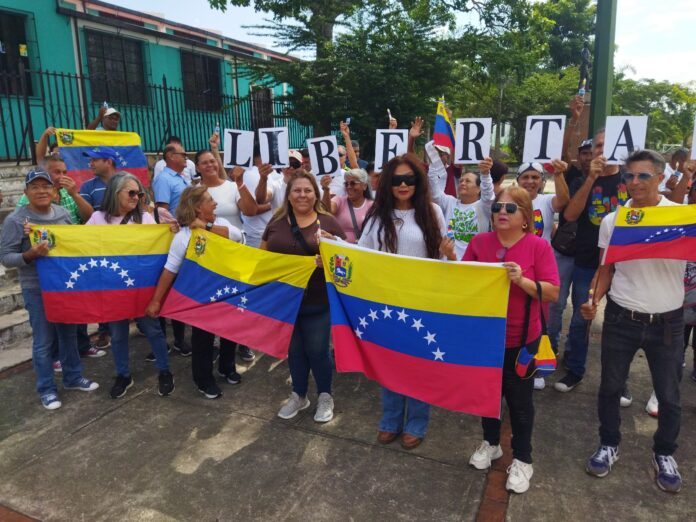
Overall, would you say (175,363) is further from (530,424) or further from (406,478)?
(530,424)

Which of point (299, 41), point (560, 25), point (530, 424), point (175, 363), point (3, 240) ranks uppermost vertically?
point (560, 25)

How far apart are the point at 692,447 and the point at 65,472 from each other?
14.2ft

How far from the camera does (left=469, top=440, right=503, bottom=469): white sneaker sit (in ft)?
11.1

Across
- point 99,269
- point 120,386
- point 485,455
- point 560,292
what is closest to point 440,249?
point 485,455

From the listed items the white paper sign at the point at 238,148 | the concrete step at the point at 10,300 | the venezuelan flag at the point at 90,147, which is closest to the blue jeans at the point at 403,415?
the white paper sign at the point at 238,148

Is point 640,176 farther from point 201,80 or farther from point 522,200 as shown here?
point 201,80

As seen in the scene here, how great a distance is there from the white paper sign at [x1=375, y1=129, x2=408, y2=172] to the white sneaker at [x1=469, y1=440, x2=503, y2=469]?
283 centimetres

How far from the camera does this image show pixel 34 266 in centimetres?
437

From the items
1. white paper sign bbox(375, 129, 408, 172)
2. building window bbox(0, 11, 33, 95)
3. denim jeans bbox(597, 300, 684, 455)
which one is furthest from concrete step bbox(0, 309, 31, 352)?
building window bbox(0, 11, 33, 95)

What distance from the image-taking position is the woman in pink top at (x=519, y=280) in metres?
2.92

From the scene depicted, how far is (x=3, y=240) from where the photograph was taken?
13.9ft

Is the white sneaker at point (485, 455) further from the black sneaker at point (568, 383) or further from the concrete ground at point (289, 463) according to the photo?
the black sneaker at point (568, 383)

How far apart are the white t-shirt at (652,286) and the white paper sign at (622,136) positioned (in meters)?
0.94

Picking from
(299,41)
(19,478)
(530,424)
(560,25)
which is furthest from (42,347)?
(560,25)
